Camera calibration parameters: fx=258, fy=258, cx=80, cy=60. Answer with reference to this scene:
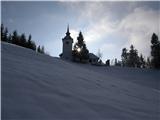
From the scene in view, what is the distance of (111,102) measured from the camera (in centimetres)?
909

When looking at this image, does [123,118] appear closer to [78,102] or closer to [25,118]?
[78,102]

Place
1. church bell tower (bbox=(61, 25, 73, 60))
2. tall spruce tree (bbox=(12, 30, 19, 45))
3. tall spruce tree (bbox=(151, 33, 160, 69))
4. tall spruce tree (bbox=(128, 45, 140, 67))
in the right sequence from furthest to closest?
tall spruce tree (bbox=(128, 45, 140, 67)) → tall spruce tree (bbox=(12, 30, 19, 45)) → church bell tower (bbox=(61, 25, 73, 60)) → tall spruce tree (bbox=(151, 33, 160, 69))

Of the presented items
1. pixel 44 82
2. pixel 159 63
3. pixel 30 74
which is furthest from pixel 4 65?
pixel 159 63

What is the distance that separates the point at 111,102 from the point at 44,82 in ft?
8.26

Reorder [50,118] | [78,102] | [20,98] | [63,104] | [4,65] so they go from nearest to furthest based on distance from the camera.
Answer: [50,118] → [20,98] → [63,104] → [78,102] → [4,65]

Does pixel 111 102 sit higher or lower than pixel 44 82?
lower

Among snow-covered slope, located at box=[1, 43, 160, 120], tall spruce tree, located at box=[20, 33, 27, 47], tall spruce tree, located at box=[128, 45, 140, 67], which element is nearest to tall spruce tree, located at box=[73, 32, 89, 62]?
tall spruce tree, located at box=[20, 33, 27, 47]

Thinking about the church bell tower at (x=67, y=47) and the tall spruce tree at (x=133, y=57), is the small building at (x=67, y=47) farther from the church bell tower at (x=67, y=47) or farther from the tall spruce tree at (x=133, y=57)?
the tall spruce tree at (x=133, y=57)

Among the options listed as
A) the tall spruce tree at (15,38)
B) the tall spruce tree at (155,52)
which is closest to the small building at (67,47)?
the tall spruce tree at (15,38)

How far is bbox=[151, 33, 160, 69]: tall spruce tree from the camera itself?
54403mm

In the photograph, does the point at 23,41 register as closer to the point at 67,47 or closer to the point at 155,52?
the point at 67,47

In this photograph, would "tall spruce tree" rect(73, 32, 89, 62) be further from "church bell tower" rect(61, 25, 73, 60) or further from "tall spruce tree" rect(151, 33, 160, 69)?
"tall spruce tree" rect(151, 33, 160, 69)

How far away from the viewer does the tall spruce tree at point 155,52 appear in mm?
54403

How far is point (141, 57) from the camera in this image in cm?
8138
